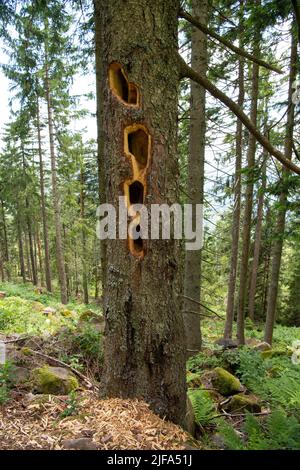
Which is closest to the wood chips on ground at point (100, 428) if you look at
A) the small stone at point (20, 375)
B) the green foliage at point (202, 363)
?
the small stone at point (20, 375)

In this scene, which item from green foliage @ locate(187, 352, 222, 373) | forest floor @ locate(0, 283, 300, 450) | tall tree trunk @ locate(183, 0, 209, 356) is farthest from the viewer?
tall tree trunk @ locate(183, 0, 209, 356)

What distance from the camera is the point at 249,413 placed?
118 inches

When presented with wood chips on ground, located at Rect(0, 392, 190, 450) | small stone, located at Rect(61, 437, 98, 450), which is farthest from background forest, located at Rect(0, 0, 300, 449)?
small stone, located at Rect(61, 437, 98, 450)

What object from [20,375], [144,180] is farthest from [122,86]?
[20,375]

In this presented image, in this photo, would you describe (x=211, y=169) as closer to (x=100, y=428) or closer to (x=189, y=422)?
(x=189, y=422)

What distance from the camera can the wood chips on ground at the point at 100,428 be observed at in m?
2.37

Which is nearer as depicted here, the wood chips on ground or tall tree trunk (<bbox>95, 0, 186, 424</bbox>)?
the wood chips on ground

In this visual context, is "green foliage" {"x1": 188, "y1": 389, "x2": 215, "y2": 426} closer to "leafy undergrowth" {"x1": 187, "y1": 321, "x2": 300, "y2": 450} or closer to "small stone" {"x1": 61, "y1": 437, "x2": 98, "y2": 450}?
"leafy undergrowth" {"x1": 187, "y1": 321, "x2": 300, "y2": 450}

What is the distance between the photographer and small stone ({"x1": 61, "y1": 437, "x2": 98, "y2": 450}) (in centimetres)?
229

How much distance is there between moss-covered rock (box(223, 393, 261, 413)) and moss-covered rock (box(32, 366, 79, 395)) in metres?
1.82

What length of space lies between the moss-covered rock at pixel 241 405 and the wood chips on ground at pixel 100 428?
161 cm

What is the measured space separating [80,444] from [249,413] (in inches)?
59.6
